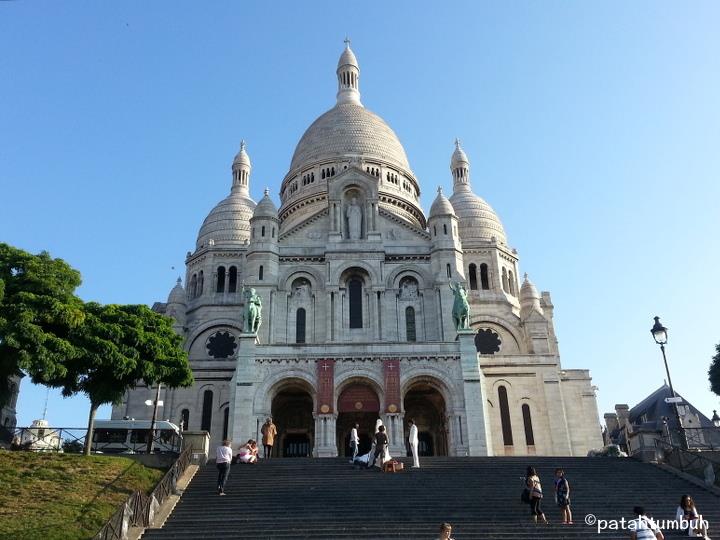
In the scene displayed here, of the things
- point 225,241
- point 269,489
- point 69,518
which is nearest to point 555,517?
point 269,489

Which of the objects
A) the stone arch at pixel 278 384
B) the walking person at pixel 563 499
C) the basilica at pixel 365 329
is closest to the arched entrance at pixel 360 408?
the basilica at pixel 365 329

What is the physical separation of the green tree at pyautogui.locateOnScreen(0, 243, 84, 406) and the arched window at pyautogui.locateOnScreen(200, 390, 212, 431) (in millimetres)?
16799

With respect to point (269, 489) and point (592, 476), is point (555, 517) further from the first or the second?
point (269, 489)

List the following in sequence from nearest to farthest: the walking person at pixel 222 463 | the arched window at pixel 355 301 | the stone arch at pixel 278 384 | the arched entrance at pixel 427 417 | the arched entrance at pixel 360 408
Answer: the walking person at pixel 222 463 → the stone arch at pixel 278 384 → the arched entrance at pixel 360 408 → the arched entrance at pixel 427 417 → the arched window at pixel 355 301

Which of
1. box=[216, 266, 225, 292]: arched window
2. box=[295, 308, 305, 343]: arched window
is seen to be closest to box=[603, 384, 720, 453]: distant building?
box=[295, 308, 305, 343]: arched window

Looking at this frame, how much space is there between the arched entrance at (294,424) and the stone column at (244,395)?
3.99 metres

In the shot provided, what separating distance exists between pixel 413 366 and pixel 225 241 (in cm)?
2335

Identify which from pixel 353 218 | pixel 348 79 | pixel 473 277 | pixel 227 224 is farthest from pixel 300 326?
pixel 348 79

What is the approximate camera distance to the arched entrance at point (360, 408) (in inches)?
1420

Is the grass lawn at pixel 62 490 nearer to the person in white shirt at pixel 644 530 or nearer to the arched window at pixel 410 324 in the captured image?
the person in white shirt at pixel 644 530

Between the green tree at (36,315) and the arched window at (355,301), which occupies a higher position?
the arched window at (355,301)

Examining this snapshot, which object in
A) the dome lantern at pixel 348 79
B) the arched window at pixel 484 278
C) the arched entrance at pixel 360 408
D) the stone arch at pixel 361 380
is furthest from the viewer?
the dome lantern at pixel 348 79

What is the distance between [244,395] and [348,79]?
44.8 m

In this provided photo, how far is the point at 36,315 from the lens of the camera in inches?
1067
